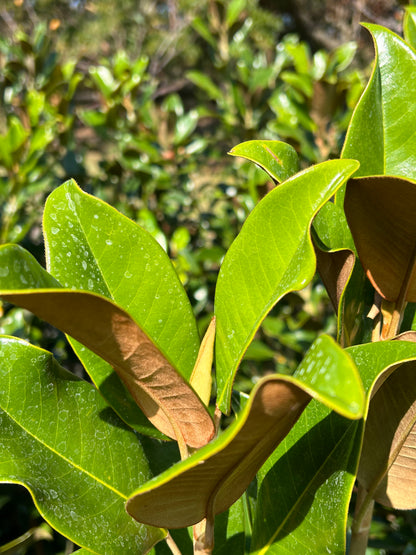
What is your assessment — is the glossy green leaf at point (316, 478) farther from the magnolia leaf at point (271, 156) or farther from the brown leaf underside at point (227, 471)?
the magnolia leaf at point (271, 156)

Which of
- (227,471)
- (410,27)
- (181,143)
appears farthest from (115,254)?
(181,143)

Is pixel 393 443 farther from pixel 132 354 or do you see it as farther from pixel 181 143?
pixel 181 143

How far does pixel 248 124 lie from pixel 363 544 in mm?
2790

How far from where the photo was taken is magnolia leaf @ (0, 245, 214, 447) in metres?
0.51

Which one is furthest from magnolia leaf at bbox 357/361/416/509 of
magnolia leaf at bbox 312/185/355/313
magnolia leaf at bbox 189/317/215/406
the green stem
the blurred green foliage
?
the blurred green foliage

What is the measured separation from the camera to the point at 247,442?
1.85ft

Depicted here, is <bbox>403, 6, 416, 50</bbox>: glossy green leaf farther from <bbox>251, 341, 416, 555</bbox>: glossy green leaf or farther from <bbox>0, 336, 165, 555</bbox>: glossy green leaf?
<bbox>0, 336, 165, 555</bbox>: glossy green leaf

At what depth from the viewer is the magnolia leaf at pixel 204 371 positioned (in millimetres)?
711

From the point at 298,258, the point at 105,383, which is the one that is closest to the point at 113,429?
the point at 105,383

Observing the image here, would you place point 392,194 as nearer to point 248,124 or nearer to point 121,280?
point 121,280

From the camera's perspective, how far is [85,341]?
58cm

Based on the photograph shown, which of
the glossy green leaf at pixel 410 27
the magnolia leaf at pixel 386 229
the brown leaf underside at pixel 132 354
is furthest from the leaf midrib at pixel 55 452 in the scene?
the glossy green leaf at pixel 410 27

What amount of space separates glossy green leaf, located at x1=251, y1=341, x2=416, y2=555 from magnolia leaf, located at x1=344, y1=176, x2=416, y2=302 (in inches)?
5.3

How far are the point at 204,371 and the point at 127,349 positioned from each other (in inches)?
6.1
